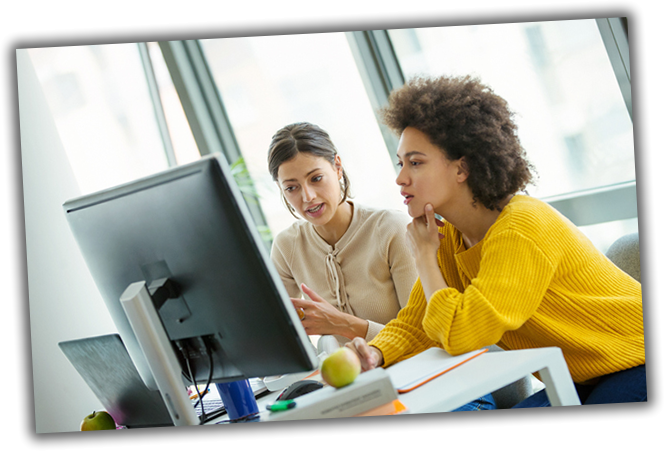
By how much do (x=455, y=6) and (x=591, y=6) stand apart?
0.37 meters

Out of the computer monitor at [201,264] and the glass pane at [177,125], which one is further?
the glass pane at [177,125]

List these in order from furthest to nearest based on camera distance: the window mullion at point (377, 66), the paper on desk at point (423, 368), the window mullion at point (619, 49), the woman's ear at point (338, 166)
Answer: the window mullion at point (377, 66) → the woman's ear at point (338, 166) → the window mullion at point (619, 49) → the paper on desk at point (423, 368)

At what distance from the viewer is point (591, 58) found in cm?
166

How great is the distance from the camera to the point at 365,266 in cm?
195

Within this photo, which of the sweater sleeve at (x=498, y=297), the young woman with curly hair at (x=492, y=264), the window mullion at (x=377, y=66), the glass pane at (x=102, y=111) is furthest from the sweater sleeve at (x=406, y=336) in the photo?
the glass pane at (x=102, y=111)

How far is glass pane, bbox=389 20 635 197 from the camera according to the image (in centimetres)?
162

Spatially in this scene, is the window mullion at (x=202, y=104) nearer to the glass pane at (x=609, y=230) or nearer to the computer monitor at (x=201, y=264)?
the glass pane at (x=609, y=230)

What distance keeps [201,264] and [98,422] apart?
643 mm

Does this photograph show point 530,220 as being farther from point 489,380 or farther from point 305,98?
point 305,98

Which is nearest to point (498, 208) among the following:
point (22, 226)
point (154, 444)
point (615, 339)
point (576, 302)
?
point (576, 302)

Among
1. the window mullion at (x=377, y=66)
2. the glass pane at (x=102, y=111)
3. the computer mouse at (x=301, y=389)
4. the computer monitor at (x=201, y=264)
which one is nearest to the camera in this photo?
the computer monitor at (x=201, y=264)

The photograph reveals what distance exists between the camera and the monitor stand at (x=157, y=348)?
969mm

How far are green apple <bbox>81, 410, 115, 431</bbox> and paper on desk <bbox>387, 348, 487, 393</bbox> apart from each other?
69cm

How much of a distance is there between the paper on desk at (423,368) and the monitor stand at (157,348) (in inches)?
15.5
